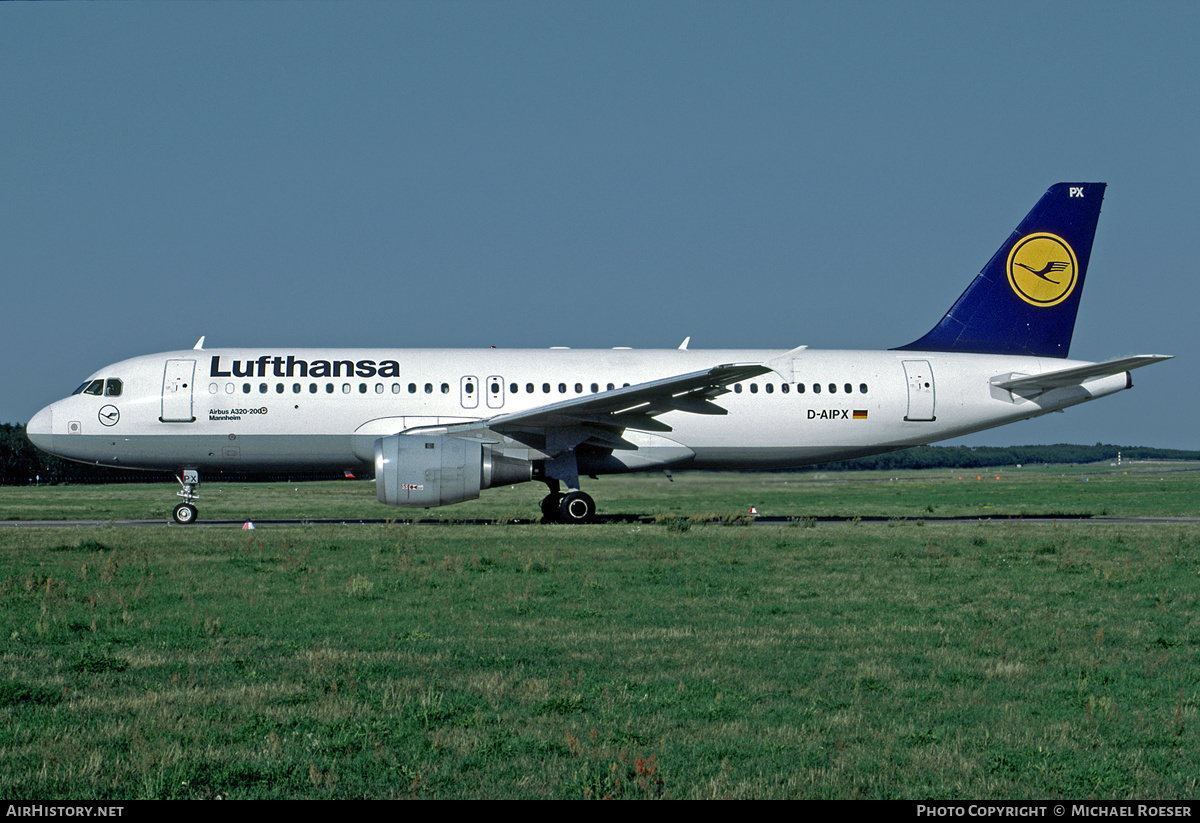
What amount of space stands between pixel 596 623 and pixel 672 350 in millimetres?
14731

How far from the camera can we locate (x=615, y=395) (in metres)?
19.4

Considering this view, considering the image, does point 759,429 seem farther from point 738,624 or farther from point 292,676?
point 292,676

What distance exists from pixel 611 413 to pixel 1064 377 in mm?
10268

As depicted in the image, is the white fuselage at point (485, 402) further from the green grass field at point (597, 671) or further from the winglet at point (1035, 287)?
the green grass field at point (597, 671)

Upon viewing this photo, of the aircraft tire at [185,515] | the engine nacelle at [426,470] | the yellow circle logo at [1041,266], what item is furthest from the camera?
the yellow circle logo at [1041,266]

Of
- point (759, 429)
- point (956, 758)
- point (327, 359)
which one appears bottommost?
point (956, 758)

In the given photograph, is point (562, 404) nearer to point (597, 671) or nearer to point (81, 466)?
point (597, 671)

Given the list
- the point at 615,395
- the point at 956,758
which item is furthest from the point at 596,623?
the point at 615,395

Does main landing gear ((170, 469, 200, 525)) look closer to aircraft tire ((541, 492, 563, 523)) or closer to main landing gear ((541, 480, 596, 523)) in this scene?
aircraft tire ((541, 492, 563, 523))

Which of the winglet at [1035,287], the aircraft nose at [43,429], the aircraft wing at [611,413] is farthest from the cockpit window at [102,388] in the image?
the winglet at [1035,287]

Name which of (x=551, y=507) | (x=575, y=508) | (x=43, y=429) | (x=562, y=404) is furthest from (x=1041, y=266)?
(x=43, y=429)

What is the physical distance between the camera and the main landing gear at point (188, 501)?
69.6 ft

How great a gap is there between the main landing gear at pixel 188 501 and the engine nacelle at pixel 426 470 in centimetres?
495

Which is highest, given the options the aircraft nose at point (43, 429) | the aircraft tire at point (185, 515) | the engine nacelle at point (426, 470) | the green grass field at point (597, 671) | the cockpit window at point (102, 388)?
the cockpit window at point (102, 388)
